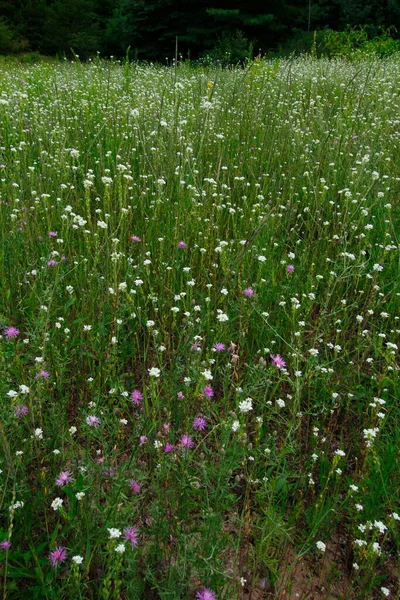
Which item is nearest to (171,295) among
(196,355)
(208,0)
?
(196,355)

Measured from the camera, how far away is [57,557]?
4.66 ft

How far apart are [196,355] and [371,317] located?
51.8 inches

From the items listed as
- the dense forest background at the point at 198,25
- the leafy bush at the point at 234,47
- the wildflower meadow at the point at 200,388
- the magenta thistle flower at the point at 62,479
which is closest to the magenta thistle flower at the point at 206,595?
the wildflower meadow at the point at 200,388

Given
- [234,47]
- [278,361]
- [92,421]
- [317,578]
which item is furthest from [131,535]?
[234,47]

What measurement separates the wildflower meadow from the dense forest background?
43.1 feet

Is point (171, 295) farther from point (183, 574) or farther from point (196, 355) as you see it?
point (183, 574)

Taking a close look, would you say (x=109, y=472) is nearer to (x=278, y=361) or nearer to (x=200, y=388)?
(x=200, y=388)

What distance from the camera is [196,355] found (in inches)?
69.9

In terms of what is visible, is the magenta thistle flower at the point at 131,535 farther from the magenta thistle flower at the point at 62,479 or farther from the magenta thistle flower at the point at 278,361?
the magenta thistle flower at the point at 278,361

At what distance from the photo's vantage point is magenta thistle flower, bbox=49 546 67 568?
4.63 feet

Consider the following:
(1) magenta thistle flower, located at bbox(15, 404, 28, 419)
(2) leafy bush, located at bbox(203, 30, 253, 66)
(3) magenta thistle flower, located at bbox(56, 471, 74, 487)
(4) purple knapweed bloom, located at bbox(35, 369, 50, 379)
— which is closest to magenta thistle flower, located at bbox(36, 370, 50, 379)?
(4) purple knapweed bloom, located at bbox(35, 369, 50, 379)

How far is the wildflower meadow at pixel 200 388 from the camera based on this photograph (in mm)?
1492

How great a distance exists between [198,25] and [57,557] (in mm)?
19557

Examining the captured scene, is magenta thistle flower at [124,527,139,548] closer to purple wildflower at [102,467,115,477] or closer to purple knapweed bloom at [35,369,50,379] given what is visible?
purple wildflower at [102,467,115,477]
